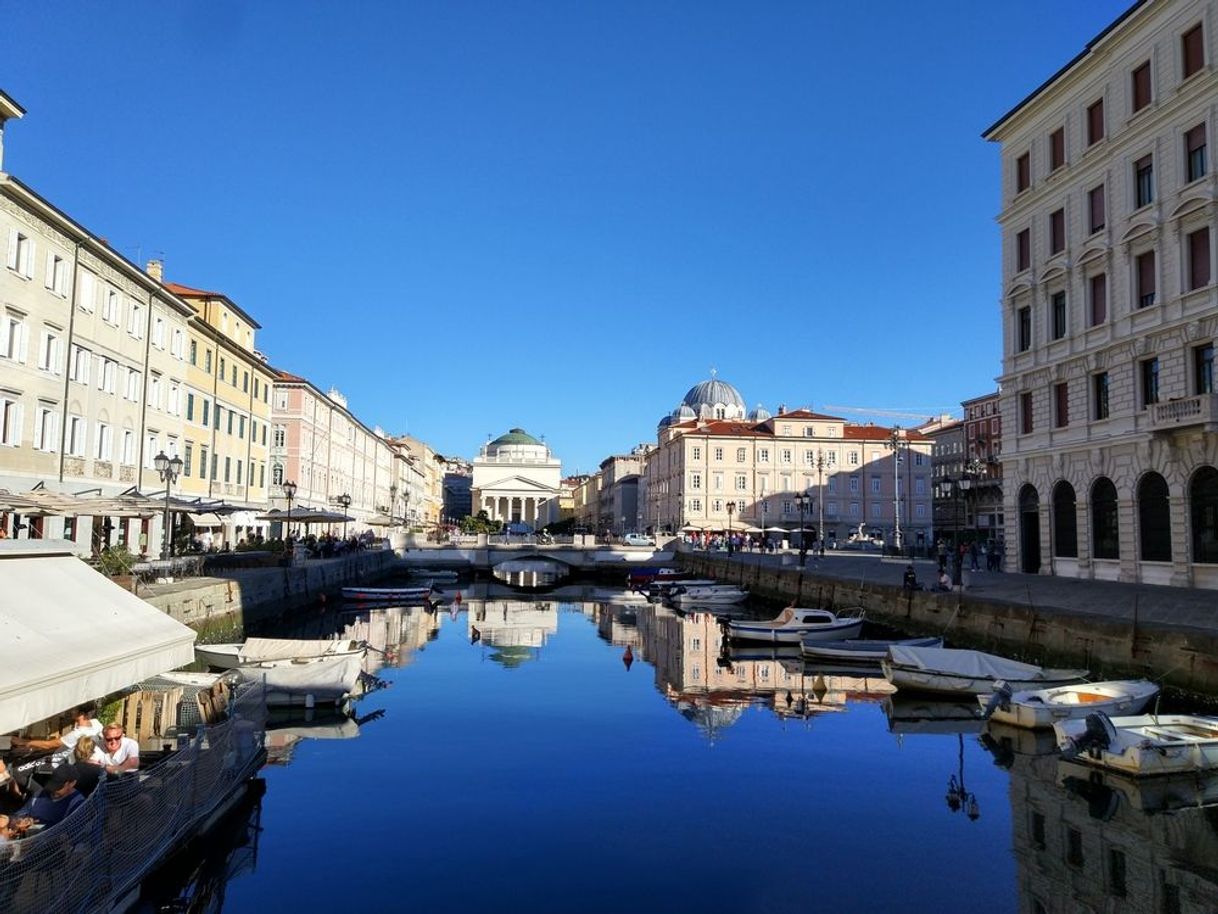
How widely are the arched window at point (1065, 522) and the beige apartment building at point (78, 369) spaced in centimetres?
3403

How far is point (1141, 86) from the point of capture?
102ft

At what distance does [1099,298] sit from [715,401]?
11599cm

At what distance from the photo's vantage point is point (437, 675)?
28516 mm

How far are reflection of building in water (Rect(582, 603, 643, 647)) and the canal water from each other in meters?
13.5

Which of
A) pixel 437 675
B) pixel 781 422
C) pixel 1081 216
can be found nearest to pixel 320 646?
pixel 437 675

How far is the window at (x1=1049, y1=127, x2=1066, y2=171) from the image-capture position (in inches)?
1405

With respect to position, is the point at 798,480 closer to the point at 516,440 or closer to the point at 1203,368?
the point at 1203,368

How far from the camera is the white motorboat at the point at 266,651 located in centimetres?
2370

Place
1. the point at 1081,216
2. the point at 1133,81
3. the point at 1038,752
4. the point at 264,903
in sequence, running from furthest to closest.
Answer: the point at 1081,216 < the point at 1133,81 < the point at 1038,752 < the point at 264,903

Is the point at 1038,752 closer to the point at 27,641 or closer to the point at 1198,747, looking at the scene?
the point at 1198,747

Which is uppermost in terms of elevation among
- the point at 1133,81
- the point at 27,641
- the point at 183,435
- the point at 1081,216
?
the point at 1133,81

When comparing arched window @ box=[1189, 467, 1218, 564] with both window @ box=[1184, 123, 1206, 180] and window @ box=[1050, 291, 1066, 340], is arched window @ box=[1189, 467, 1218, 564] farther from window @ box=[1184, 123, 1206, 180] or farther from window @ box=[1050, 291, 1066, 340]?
window @ box=[1184, 123, 1206, 180]

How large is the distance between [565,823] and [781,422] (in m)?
91.1

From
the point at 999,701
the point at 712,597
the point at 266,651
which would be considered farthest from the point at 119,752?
the point at 712,597
